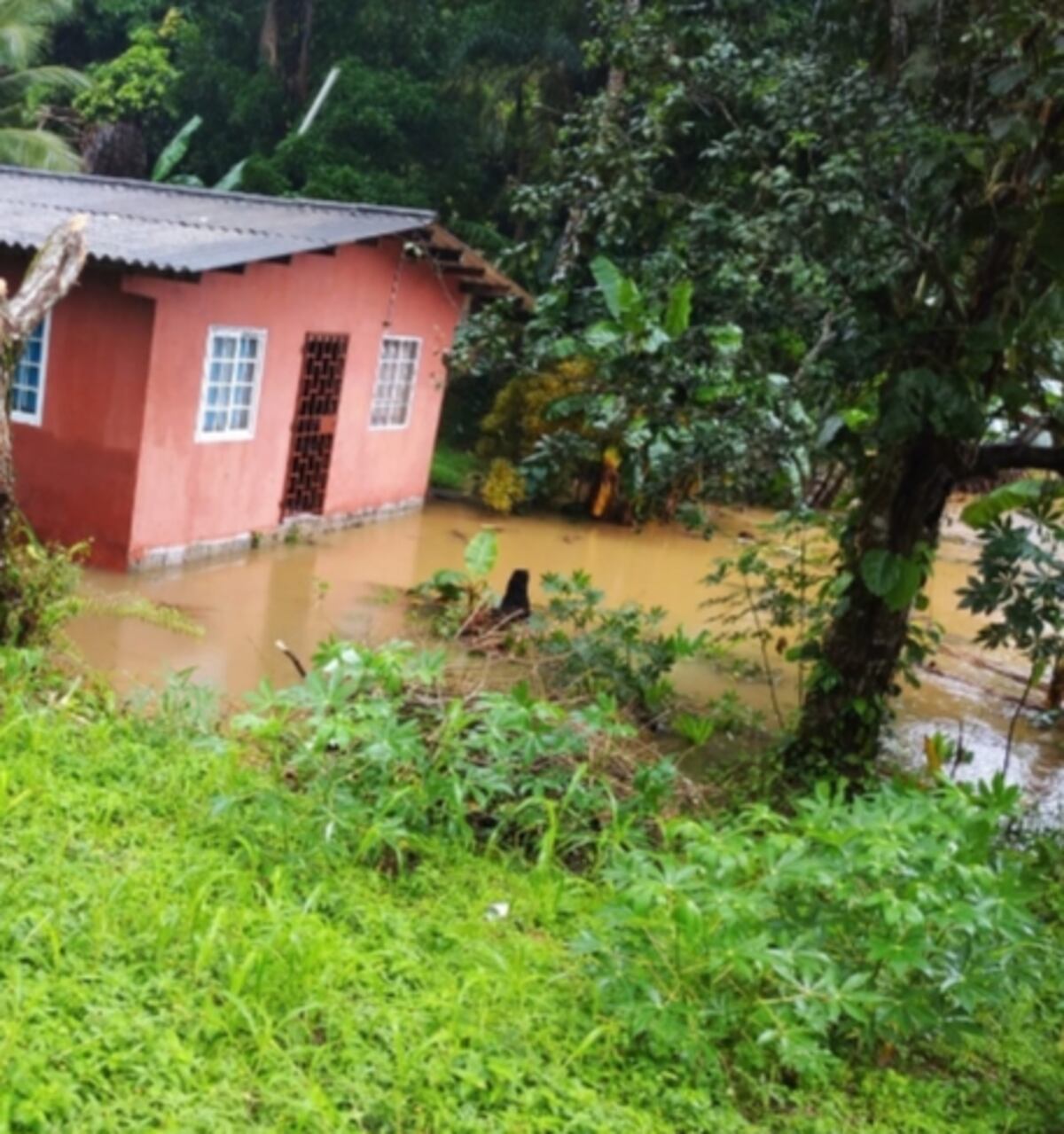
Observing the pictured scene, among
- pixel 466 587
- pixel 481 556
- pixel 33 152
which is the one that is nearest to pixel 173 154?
pixel 33 152

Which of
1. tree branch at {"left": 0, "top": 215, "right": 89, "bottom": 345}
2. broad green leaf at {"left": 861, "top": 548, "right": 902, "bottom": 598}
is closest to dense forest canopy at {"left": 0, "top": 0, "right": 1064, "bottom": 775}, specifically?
broad green leaf at {"left": 861, "top": 548, "right": 902, "bottom": 598}

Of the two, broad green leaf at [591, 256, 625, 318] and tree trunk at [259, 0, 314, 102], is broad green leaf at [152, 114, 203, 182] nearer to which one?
tree trunk at [259, 0, 314, 102]

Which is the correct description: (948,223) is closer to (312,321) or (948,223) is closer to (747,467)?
(747,467)

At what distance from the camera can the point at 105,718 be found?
5.88 metres

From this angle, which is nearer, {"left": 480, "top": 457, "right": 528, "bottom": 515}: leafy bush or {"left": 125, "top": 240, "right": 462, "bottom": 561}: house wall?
{"left": 125, "top": 240, "right": 462, "bottom": 561}: house wall

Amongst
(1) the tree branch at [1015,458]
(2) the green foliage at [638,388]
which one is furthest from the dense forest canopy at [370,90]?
(1) the tree branch at [1015,458]

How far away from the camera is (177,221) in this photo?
45.0ft

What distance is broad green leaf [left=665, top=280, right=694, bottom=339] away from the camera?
7.63 meters

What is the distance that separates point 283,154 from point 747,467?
1768 cm

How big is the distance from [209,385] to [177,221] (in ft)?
5.63

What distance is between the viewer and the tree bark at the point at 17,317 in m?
6.67

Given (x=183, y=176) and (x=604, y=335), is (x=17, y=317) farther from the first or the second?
(x=183, y=176)

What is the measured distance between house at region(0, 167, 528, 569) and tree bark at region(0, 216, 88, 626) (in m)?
3.64

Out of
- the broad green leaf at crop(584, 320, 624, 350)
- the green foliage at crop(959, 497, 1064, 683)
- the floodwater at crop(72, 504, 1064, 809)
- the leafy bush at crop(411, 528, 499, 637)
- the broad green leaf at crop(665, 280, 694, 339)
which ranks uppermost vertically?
the broad green leaf at crop(665, 280, 694, 339)
